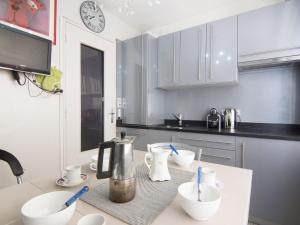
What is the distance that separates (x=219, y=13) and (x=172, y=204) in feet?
9.10

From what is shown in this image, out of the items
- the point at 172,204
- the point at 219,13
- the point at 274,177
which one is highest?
the point at 219,13

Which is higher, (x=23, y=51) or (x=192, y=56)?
(x=192, y=56)

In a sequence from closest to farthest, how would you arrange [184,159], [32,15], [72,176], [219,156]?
1. [72,176]
2. [184,159]
3. [32,15]
4. [219,156]

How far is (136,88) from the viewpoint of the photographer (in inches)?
109

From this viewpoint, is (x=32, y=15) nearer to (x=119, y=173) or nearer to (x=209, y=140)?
(x=119, y=173)

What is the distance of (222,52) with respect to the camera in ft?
7.13

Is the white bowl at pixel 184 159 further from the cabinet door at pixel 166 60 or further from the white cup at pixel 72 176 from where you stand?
the cabinet door at pixel 166 60

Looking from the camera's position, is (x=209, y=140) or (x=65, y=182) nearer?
(x=65, y=182)

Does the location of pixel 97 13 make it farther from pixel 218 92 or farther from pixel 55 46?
pixel 218 92

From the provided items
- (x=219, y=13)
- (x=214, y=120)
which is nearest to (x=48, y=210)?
(x=214, y=120)

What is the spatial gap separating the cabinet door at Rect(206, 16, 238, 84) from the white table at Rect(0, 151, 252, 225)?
4.85 ft

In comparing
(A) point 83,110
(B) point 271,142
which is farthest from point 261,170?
(A) point 83,110

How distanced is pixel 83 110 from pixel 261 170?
2.24 m

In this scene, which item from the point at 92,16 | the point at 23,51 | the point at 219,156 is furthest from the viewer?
the point at 92,16
